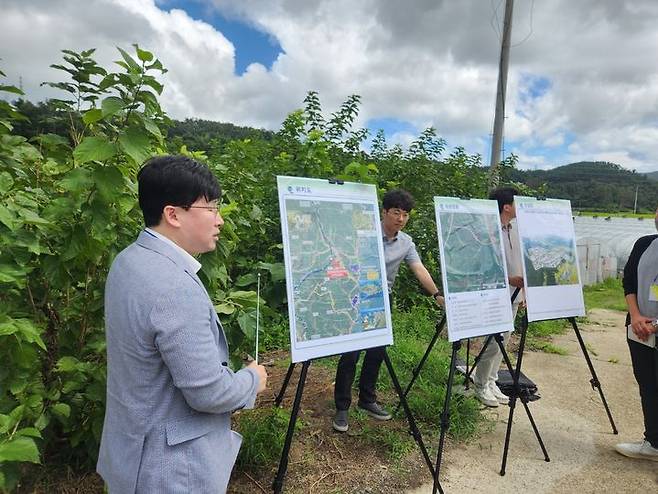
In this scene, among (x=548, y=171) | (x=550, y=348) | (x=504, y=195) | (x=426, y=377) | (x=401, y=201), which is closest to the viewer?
(x=401, y=201)

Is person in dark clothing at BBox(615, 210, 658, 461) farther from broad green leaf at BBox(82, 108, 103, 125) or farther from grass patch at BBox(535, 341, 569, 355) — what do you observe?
broad green leaf at BBox(82, 108, 103, 125)

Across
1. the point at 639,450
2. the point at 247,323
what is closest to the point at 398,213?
the point at 247,323

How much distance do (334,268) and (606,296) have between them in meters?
8.36

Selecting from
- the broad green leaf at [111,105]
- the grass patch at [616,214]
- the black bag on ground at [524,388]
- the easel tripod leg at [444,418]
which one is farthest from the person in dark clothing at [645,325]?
the grass patch at [616,214]

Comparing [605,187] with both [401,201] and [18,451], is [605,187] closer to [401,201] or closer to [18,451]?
[401,201]

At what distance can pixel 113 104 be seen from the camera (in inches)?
63.1

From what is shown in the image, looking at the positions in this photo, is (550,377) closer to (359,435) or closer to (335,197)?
(359,435)

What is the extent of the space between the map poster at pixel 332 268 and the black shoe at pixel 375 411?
111 centimetres

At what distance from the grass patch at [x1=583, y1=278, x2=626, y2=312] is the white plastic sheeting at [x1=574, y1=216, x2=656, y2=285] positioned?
18 cm

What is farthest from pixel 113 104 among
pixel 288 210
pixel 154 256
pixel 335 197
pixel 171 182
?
pixel 335 197

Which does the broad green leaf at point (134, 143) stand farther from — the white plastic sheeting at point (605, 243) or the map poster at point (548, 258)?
the white plastic sheeting at point (605, 243)

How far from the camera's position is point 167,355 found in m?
1.18

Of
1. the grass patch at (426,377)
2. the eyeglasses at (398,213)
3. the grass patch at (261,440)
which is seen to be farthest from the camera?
the grass patch at (426,377)

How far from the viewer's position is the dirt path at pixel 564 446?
285cm
